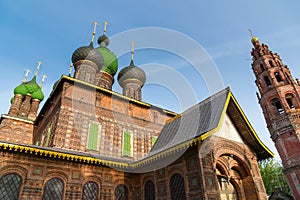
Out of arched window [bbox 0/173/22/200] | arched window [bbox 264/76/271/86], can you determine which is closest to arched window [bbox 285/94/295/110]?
arched window [bbox 264/76/271/86]

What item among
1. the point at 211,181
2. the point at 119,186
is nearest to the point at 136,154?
the point at 119,186

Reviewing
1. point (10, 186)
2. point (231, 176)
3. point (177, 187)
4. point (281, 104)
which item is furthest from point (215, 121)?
point (281, 104)

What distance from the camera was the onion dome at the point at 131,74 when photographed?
23.2m

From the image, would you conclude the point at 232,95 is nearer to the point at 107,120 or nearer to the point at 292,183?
the point at 107,120

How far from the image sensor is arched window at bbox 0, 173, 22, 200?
8.21 metres

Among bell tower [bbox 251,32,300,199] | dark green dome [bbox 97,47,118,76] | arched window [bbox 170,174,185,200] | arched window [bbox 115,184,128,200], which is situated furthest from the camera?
bell tower [bbox 251,32,300,199]

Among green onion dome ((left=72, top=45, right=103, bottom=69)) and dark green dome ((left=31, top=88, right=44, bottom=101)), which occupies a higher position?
dark green dome ((left=31, top=88, right=44, bottom=101))

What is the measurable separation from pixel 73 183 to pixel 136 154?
254 inches

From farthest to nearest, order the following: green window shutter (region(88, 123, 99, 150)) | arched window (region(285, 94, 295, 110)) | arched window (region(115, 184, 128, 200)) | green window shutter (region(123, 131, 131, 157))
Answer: arched window (region(285, 94, 295, 110)) < green window shutter (region(123, 131, 131, 157)) < green window shutter (region(88, 123, 99, 150)) < arched window (region(115, 184, 128, 200))

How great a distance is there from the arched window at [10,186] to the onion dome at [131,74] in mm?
15746

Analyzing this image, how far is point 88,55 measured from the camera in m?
20.3

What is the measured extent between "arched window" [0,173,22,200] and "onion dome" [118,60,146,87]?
51.7ft

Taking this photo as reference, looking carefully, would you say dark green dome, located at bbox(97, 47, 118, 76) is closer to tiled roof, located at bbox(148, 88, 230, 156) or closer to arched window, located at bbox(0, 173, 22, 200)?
tiled roof, located at bbox(148, 88, 230, 156)

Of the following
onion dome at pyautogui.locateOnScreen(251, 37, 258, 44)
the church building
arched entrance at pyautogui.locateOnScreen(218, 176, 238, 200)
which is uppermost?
onion dome at pyautogui.locateOnScreen(251, 37, 258, 44)
